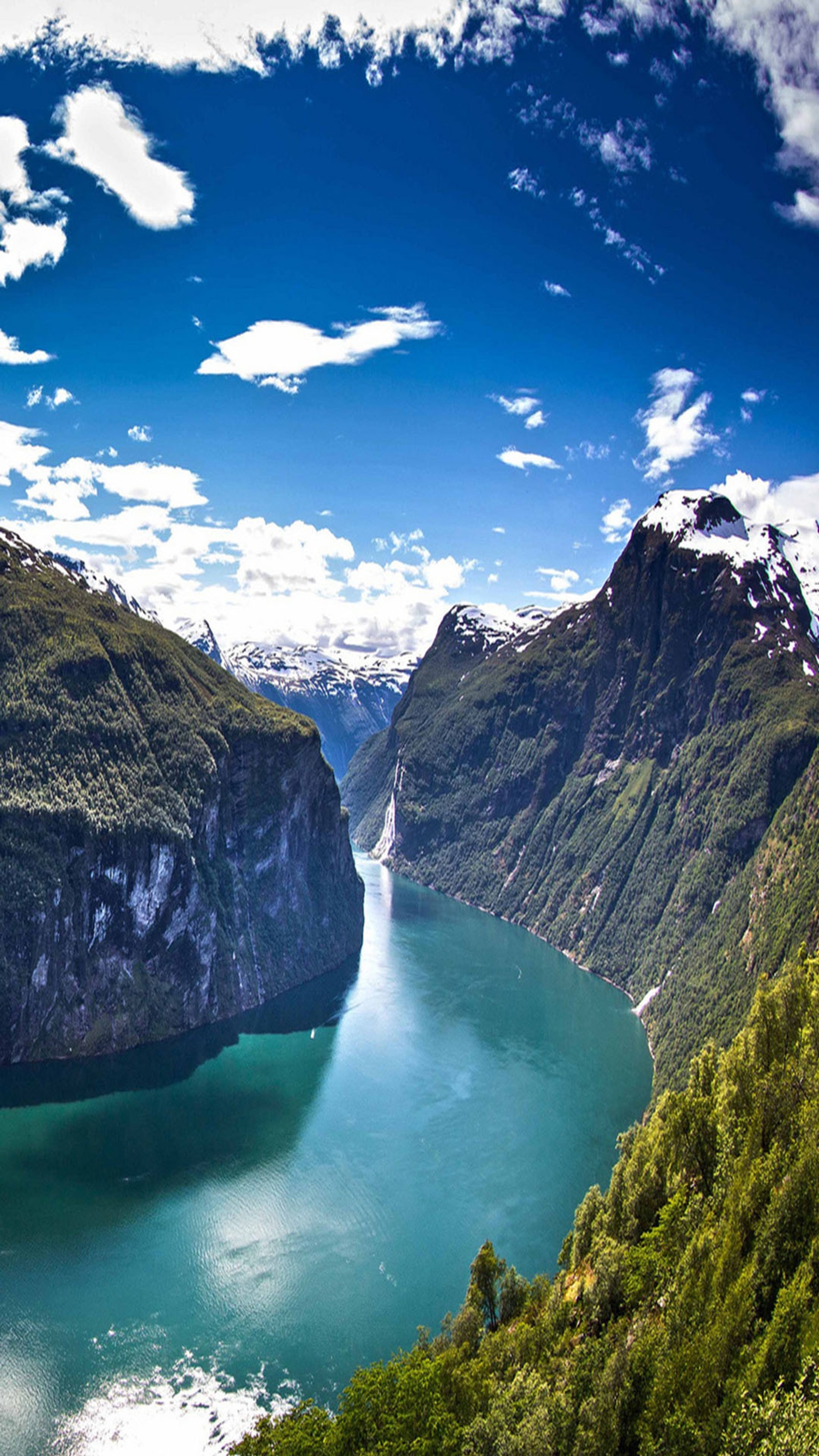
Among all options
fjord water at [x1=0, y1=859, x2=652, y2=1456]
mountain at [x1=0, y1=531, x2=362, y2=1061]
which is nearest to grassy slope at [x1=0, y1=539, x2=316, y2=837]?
mountain at [x1=0, y1=531, x2=362, y2=1061]

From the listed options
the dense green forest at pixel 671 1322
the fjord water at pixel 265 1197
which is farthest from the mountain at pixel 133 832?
the dense green forest at pixel 671 1322

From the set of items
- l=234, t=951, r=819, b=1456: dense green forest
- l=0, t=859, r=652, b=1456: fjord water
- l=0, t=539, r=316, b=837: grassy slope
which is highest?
l=0, t=539, r=316, b=837: grassy slope

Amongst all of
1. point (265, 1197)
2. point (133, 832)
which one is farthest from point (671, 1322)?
point (133, 832)

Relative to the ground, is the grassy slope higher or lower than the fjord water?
higher

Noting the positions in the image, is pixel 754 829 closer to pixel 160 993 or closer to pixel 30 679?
pixel 160 993

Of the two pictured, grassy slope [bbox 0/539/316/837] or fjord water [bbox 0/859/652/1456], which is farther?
grassy slope [bbox 0/539/316/837]

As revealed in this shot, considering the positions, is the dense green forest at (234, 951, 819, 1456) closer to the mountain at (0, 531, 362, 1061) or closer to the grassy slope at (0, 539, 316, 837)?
the mountain at (0, 531, 362, 1061)

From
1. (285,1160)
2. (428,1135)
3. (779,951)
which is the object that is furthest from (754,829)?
(285,1160)

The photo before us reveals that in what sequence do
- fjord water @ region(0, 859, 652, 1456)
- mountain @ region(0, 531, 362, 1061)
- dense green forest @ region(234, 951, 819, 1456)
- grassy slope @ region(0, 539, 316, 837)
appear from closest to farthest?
dense green forest @ region(234, 951, 819, 1456)
fjord water @ region(0, 859, 652, 1456)
mountain @ region(0, 531, 362, 1061)
grassy slope @ region(0, 539, 316, 837)
